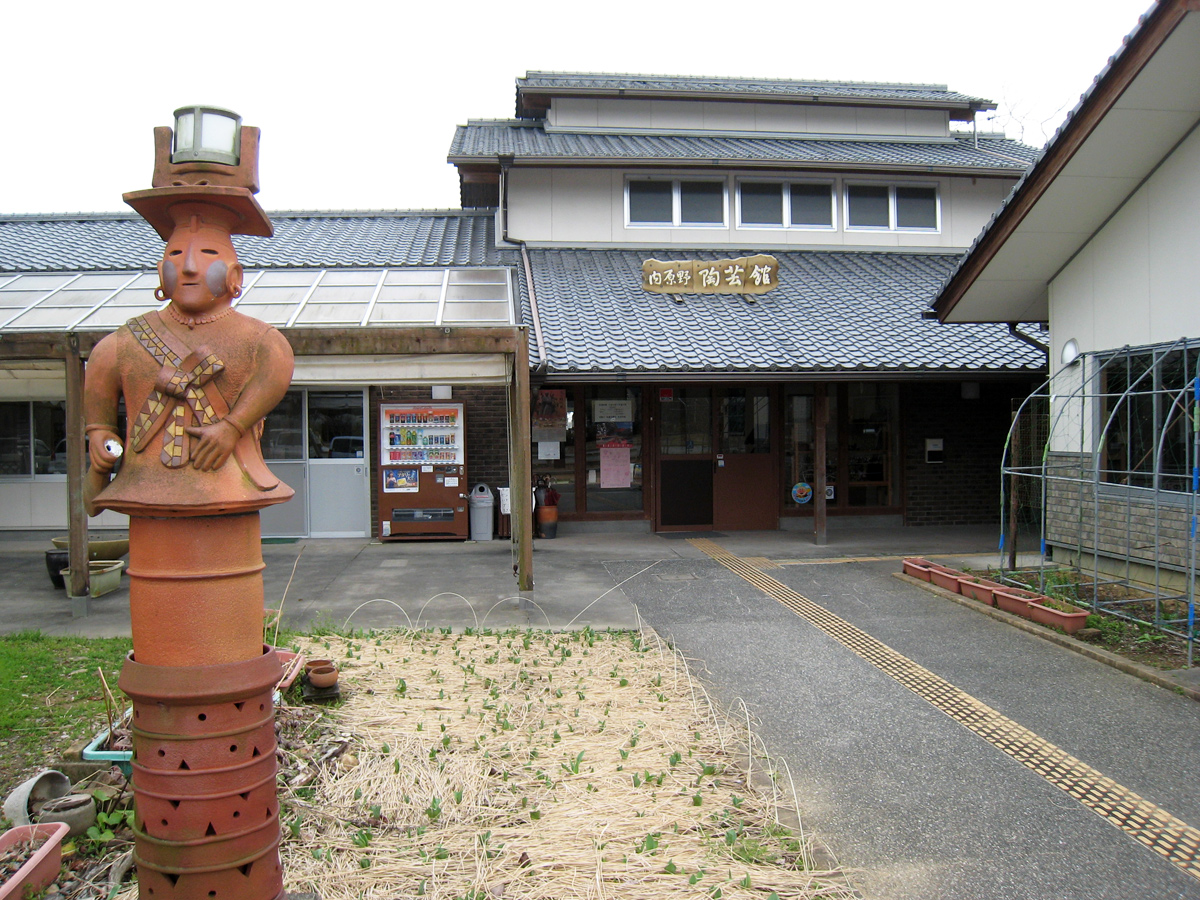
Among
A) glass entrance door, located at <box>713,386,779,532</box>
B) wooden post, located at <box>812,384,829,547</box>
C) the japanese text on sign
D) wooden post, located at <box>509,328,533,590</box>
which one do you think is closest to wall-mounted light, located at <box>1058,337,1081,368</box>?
wooden post, located at <box>812,384,829,547</box>

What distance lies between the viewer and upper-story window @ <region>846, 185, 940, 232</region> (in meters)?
15.3

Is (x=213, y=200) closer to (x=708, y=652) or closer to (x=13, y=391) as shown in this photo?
(x=708, y=652)

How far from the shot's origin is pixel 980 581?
834cm

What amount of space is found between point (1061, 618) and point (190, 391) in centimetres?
687

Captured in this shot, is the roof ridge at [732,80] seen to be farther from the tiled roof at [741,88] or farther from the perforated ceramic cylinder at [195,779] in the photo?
the perforated ceramic cylinder at [195,779]

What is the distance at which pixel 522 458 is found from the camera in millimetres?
7836

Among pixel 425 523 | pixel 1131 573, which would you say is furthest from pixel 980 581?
pixel 425 523

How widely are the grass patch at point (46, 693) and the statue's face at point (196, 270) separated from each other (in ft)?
9.85

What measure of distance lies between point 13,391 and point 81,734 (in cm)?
812

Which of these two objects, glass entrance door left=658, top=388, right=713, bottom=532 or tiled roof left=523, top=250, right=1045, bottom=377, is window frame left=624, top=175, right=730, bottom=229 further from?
glass entrance door left=658, top=388, right=713, bottom=532

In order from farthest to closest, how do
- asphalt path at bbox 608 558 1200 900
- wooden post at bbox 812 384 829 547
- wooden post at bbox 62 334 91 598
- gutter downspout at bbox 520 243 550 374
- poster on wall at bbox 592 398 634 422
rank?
poster on wall at bbox 592 398 634 422
wooden post at bbox 812 384 829 547
gutter downspout at bbox 520 243 550 374
wooden post at bbox 62 334 91 598
asphalt path at bbox 608 558 1200 900

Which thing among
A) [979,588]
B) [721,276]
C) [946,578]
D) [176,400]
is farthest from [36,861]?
[721,276]

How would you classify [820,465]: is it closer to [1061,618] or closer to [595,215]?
[1061,618]

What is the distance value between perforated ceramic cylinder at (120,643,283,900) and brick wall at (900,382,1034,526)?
12.5m
